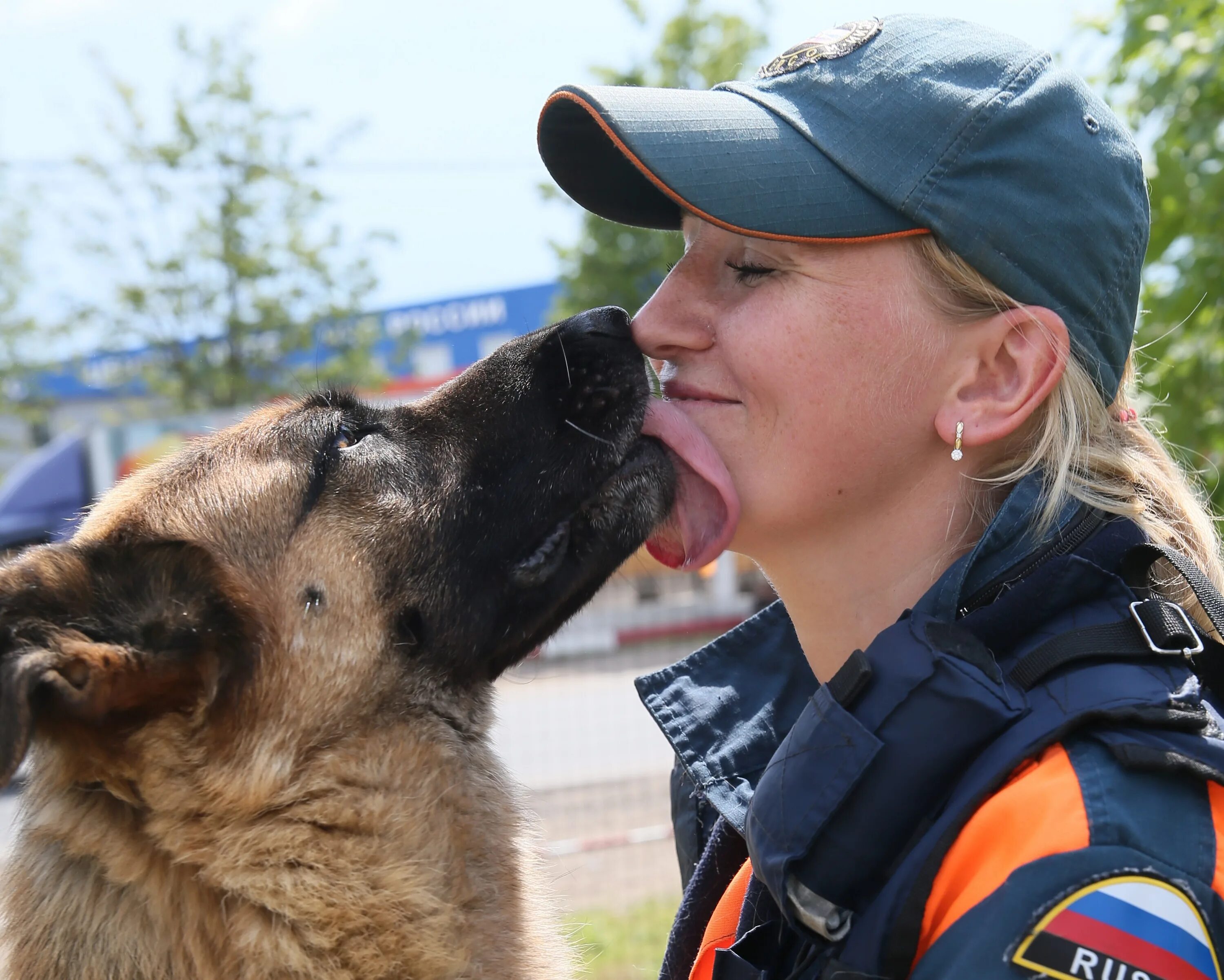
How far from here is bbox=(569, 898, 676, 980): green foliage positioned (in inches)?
216

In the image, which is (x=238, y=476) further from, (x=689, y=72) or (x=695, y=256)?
(x=689, y=72)

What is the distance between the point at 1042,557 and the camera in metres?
1.61

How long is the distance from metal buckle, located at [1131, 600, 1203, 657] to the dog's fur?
108cm

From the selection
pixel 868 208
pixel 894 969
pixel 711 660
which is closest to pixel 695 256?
pixel 868 208

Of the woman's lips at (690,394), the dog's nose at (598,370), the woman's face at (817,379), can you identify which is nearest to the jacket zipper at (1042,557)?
the woman's face at (817,379)

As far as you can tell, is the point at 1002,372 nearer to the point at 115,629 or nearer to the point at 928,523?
the point at 928,523

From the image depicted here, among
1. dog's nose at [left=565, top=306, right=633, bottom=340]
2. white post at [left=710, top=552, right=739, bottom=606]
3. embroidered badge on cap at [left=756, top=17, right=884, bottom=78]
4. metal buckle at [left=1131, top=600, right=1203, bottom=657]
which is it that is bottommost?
white post at [left=710, top=552, right=739, bottom=606]

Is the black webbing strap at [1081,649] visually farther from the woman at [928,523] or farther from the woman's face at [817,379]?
the woman's face at [817,379]

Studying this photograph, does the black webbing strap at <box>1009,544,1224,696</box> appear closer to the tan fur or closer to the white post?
the tan fur

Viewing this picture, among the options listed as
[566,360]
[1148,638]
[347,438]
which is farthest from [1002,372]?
[347,438]

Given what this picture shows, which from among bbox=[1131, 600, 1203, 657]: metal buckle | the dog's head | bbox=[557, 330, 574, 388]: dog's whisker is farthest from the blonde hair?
bbox=[557, 330, 574, 388]: dog's whisker

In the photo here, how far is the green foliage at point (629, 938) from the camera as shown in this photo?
5.48 meters

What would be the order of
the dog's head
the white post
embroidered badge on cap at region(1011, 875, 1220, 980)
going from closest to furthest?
embroidered badge on cap at region(1011, 875, 1220, 980)
the dog's head
the white post

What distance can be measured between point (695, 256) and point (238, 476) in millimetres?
1238
